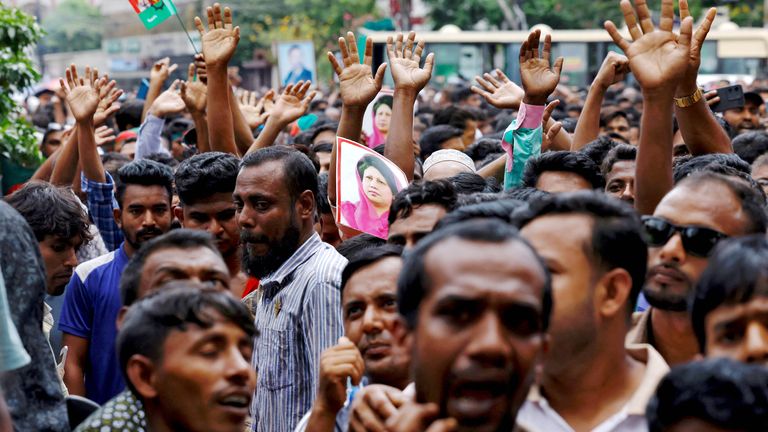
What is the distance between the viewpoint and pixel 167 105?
8.00 meters

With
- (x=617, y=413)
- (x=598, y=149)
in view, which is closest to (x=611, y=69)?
(x=598, y=149)

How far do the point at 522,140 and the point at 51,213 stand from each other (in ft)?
7.32

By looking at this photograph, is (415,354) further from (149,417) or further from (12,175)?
(12,175)

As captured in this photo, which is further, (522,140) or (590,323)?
Result: (522,140)

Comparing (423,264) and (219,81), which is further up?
(423,264)

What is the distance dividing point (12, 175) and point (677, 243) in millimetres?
6993

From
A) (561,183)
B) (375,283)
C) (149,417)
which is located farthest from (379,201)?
(149,417)

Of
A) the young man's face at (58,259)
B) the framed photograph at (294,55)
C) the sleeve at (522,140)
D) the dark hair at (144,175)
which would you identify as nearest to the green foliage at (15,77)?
the dark hair at (144,175)

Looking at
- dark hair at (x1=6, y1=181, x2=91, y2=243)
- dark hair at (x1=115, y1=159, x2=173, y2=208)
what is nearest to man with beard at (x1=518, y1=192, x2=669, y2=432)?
dark hair at (x1=6, y1=181, x2=91, y2=243)

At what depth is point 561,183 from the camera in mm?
5059

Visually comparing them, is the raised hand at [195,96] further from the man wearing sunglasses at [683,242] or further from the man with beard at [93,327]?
the man wearing sunglasses at [683,242]

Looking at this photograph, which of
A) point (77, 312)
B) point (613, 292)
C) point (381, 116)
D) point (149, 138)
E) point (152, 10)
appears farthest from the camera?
point (381, 116)

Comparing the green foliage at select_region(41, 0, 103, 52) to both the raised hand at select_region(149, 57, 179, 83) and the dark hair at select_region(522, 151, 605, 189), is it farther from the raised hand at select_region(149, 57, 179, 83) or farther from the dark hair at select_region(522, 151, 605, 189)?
the dark hair at select_region(522, 151, 605, 189)

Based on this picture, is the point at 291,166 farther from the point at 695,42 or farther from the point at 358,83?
the point at 695,42
